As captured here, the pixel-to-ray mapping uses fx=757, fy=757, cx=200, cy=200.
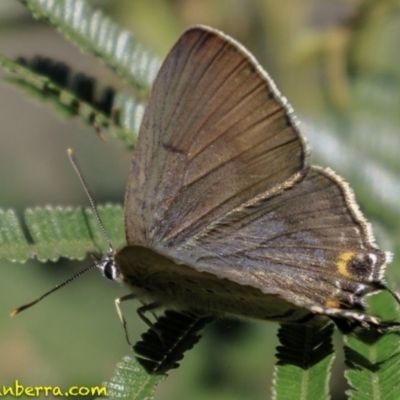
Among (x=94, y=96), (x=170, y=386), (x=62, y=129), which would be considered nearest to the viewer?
(x=94, y=96)

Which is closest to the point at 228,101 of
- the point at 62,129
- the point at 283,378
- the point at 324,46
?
the point at 283,378

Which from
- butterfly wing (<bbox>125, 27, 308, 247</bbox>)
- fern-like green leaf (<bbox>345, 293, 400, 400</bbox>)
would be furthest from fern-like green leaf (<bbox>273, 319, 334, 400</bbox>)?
butterfly wing (<bbox>125, 27, 308, 247</bbox>)

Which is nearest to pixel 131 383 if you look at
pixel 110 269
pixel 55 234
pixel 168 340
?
pixel 168 340

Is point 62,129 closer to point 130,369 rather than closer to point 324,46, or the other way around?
point 324,46

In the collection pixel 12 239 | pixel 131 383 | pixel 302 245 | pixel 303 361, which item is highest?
pixel 302 245

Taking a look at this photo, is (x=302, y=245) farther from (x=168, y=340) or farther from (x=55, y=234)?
(x=55, y=234)

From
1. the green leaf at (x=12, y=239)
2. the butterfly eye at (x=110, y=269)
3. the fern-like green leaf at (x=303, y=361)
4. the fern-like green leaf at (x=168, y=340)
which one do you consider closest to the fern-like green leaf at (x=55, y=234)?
the green leaf at (x=12, y=239)

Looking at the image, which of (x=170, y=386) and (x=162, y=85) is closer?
(x=162, y=85)

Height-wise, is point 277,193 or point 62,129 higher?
point 277,193
